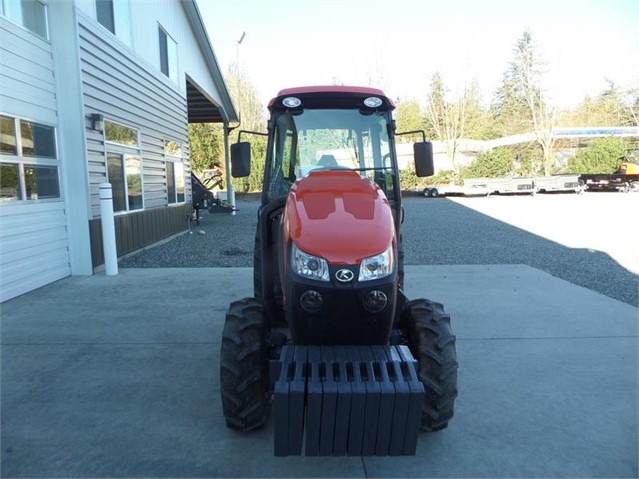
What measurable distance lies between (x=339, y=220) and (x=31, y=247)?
532cm

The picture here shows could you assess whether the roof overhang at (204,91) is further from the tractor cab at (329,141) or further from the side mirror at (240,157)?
the tractor cab at (329,141)

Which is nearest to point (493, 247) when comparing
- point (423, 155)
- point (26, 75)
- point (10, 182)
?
point (423, 155)

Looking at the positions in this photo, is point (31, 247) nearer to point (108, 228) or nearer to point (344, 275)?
point (108, 228)

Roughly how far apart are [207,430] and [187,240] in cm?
871

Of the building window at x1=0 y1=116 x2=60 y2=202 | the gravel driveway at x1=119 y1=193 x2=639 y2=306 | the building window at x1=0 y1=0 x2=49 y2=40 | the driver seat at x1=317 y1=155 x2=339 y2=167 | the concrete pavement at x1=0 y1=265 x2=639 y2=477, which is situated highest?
the building window at x1=0 y1=0 x2=49 y2=40

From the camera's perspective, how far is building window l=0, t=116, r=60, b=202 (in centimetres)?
562

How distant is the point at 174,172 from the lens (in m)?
12.2

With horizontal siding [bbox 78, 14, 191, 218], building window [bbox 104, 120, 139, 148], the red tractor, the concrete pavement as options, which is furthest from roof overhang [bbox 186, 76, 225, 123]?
the red tractor

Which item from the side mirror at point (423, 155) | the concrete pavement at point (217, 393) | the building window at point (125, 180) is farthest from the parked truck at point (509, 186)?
the side mirror at point (423, 155)

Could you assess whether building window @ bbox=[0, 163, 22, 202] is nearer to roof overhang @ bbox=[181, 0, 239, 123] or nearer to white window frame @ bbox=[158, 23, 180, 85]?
white window frame @ bbox=[158, 23, 180, 85]

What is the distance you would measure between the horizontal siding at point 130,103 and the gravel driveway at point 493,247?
5.05ft

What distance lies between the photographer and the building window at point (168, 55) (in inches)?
431

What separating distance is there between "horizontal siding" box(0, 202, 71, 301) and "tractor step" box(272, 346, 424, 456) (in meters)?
4.97

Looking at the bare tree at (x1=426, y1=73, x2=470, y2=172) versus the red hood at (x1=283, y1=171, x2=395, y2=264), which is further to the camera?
the bare tree at (x1=426, y1=73, x2=470, y2=172)
